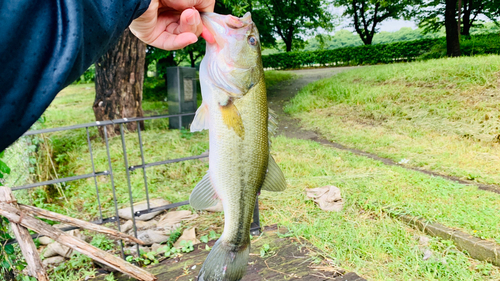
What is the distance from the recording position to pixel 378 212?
401 cm

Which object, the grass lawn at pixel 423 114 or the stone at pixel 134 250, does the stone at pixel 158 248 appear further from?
the grass lawn at pixel 423 114

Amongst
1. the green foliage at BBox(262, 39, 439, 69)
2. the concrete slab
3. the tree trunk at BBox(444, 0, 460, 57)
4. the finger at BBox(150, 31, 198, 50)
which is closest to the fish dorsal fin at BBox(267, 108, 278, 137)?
the finger at BBox(150, 31, 198, 50)

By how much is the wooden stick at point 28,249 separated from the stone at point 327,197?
2.98 meters

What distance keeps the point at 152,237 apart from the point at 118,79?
13.9 feet

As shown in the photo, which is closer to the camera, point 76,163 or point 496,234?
point 496,234

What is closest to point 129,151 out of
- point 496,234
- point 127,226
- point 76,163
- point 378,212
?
point 76,163

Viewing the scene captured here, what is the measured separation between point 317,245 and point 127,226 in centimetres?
233

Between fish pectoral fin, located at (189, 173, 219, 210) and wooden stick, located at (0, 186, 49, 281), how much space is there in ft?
4.95

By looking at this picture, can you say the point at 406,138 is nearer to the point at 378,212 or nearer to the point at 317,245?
the point at 378,212

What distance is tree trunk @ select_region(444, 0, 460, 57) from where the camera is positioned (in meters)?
12.6

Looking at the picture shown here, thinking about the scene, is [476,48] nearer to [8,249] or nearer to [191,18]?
[191,18]

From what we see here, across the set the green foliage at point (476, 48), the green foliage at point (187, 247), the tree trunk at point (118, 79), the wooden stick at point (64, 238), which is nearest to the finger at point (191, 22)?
the wooden stick at point (64, 238)

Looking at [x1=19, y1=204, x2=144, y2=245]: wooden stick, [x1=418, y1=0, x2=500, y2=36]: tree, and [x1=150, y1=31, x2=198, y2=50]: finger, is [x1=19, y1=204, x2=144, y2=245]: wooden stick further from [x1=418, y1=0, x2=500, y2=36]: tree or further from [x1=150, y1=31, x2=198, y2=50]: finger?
[x1=418, y1=0, x2=500, y2=36]: tree

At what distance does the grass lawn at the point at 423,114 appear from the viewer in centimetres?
598
